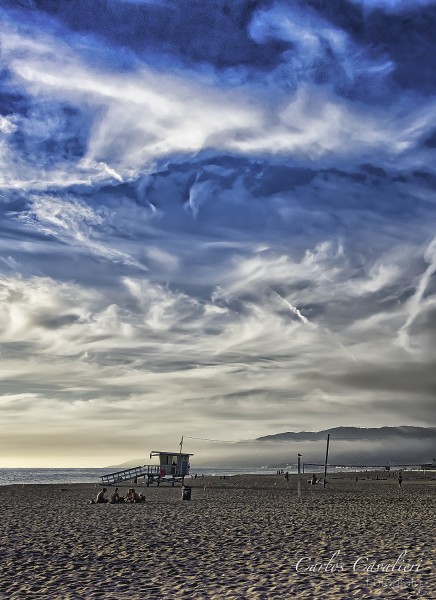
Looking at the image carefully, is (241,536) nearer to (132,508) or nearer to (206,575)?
(206,575)

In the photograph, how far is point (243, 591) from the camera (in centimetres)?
1166

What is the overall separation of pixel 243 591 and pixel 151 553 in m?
5.75

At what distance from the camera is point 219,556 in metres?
16.0
